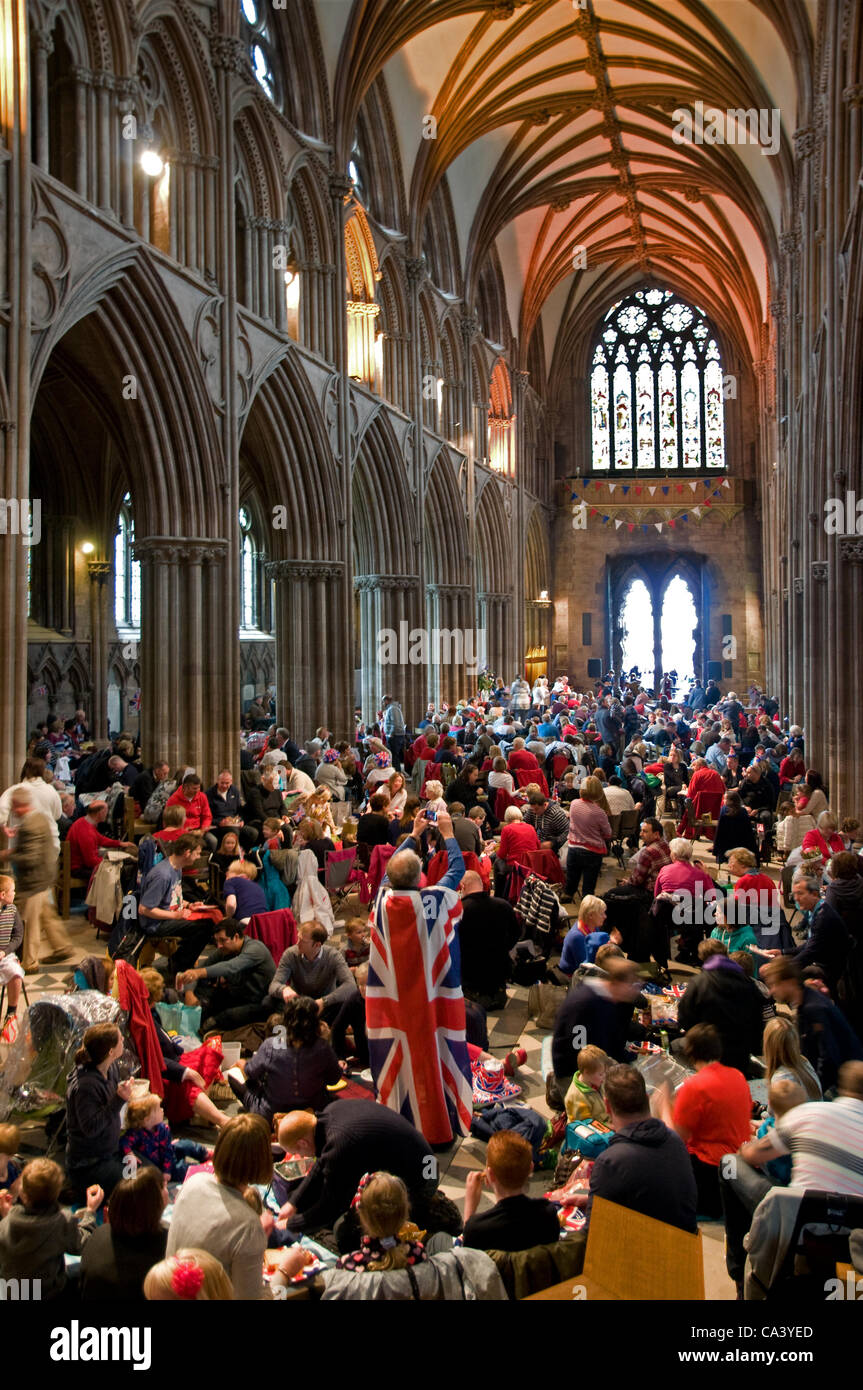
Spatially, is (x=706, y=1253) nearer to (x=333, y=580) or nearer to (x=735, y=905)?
(x=735, y=905)

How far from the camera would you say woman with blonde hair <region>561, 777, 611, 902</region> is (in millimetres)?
8930

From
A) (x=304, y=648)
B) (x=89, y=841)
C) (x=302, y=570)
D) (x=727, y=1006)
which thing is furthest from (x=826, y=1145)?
(x=302, y=570)

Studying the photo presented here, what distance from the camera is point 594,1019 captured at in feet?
17.3

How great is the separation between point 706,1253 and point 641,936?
317 centimetres

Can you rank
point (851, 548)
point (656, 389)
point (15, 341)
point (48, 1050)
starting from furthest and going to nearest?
point (656, 389), point (851, 548), point (15, 341), point (48, 1050)

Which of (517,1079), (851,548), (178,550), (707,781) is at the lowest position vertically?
(517,1079)

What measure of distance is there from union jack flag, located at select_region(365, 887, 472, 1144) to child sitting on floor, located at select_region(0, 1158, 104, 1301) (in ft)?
6.13

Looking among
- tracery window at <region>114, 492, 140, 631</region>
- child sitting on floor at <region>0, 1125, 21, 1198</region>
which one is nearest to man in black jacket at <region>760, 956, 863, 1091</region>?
child sitting on floor at <region>0, 1125, 21, 1198</region>

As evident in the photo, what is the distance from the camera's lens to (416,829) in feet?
22.9

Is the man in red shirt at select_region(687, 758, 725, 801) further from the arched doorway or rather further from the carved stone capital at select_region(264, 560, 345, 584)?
the arched doorway

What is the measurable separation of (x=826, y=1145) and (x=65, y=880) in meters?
7.13

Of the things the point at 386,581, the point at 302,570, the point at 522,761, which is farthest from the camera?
the point at 386,581

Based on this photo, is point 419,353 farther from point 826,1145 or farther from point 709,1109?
point 826,1145
